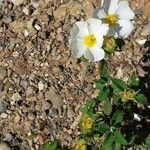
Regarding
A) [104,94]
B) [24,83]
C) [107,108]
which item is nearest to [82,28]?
[104,94]

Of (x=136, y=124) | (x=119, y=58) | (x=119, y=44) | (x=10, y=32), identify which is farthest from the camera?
(x=10, y=32)

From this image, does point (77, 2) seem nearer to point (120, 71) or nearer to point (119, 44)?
point (120, 71)

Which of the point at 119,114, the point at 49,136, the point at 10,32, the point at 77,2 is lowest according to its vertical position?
the point at 49,136

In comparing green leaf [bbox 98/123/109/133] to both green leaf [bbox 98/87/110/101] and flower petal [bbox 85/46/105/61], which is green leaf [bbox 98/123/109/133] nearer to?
green leaf [bbox 98/87/110/101]

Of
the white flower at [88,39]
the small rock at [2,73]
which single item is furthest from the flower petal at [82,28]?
the small rock at [2,73]

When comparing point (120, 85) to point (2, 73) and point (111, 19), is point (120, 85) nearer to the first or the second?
point (111, 19)

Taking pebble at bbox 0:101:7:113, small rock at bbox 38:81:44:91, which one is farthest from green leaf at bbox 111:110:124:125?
pebble at bbox 0:101:7:113

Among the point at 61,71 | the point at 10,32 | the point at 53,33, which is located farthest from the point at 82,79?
the point at 10,32

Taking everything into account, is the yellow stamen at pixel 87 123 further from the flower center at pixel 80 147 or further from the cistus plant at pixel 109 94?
the flower center at pixel 80 147
